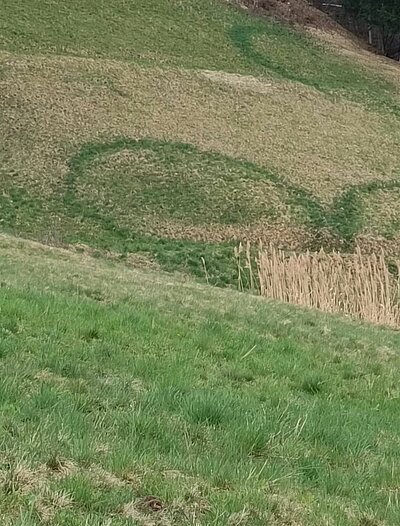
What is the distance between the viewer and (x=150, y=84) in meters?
34.3

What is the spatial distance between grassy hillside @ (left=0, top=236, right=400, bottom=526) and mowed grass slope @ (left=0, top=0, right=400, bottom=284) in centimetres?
1177

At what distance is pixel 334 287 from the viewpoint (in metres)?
16.2

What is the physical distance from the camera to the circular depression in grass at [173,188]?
79.5 ft

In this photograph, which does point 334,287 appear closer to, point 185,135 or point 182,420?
point 182,420

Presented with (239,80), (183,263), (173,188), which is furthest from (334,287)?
(239,80)

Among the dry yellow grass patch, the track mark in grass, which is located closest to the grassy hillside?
the dry yellow grass patch

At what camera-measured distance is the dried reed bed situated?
15742 millimetres

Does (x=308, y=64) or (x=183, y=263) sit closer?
(x=183, y=263)

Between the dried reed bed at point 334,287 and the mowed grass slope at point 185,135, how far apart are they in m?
3.44

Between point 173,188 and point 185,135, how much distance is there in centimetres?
479

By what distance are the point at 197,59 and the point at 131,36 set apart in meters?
4.19

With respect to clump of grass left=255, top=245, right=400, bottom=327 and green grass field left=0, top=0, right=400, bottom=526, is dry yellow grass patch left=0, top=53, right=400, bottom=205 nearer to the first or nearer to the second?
green grass field left=0, top=0, right=400, bottom=526

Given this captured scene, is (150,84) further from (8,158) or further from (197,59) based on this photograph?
(8,158)

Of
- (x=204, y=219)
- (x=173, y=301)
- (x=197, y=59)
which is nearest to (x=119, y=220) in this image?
(x=204, y=219)
